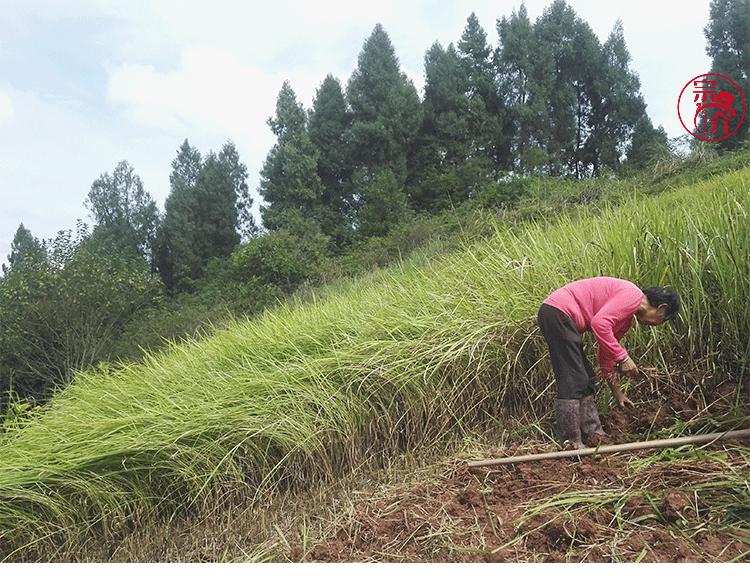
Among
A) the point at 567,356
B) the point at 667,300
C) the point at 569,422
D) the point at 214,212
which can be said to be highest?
the point at 214,212

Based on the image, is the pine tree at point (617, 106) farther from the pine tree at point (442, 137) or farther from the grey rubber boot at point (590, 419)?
the grey rubber boot at point (590, 419)

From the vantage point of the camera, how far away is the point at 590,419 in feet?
6.74

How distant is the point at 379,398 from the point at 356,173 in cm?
718

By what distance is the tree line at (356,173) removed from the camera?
755cm

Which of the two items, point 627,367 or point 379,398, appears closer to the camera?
point 627,367

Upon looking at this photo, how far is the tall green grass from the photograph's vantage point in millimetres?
2373

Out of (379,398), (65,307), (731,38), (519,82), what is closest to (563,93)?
(519,82)

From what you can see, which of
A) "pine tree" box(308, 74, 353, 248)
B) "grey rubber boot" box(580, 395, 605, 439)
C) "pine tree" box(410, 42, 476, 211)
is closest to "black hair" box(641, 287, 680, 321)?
"grey rubber boot" box(580, 395, 605, 439)

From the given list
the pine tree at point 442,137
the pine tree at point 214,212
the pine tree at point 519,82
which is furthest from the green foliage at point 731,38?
the pine tree at point 214,212

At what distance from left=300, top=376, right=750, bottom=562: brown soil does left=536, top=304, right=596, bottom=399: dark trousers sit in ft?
0.80

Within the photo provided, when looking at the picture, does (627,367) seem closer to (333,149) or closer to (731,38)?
(333,149)

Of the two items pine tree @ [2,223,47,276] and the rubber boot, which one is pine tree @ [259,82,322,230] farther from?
the rubber boot

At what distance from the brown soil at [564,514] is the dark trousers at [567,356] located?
0.80 ft

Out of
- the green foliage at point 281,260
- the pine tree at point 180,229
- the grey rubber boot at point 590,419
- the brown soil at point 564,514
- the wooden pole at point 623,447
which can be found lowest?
the brown soil at point 564,514
